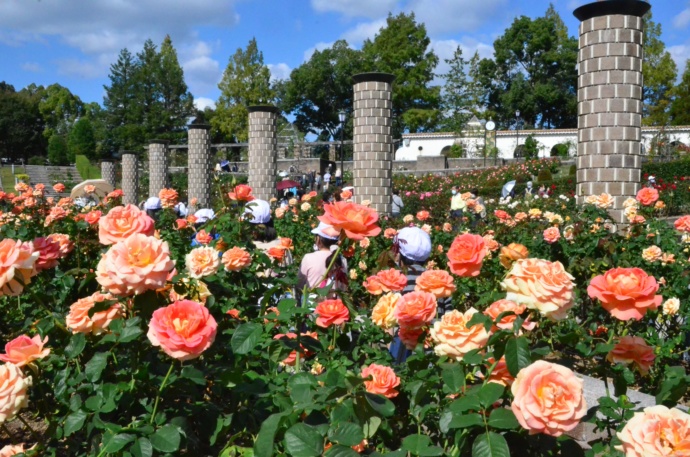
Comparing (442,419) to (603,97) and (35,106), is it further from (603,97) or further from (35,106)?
(35,106)

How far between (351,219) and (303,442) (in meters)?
0.65

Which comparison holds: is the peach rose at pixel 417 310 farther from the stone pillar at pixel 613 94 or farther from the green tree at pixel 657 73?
the green tree at pixel 657 73

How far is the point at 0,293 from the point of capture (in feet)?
5.41

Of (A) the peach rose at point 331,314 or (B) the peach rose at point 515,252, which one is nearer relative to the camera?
(A) the peach rose at point 331,314

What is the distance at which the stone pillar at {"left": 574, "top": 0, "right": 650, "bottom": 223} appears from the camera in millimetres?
6555

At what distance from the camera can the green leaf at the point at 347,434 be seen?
3.88 feet

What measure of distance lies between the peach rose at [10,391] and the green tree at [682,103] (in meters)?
44.3

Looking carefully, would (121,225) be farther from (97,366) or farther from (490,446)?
(490,446)

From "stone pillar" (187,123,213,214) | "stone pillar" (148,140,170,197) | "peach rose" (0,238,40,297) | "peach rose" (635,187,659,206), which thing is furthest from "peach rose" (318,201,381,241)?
"stone pillar" (148,140,170,197)

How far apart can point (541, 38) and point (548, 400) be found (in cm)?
5106

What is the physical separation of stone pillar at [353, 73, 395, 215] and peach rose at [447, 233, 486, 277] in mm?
8888

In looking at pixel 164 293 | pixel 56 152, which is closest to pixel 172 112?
pixel 56 152

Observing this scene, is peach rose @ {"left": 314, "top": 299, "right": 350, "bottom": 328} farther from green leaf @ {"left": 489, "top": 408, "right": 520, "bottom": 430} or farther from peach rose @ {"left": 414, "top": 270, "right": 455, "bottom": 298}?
green leaf @ {"left": 489, "top": 408, "right": 520, "bottom": 430}

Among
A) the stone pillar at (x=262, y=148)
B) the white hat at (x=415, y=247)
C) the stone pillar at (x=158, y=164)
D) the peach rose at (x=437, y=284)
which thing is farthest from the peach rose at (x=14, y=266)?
the stone pillar at (x=158, y=164)
